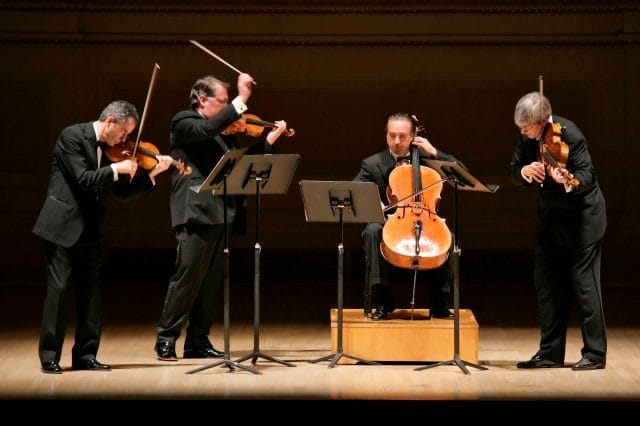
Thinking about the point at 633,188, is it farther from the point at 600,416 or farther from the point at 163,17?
the point at 600,416

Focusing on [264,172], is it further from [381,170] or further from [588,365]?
[588,365]

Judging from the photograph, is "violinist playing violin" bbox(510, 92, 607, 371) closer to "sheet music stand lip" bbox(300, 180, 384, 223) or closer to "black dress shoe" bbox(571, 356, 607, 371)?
"black dress shoe" bbox(571, 356, 607, 371)

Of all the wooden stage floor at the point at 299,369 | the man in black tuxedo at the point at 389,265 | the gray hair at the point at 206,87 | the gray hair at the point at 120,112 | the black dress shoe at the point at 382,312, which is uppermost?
the gray hair at the point at 206,87

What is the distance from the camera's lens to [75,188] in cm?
522

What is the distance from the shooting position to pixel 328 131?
844 centimetres

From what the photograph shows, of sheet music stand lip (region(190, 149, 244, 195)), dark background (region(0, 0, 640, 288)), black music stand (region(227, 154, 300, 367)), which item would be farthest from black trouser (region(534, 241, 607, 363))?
dark background (region(0, 0, 640, 288))

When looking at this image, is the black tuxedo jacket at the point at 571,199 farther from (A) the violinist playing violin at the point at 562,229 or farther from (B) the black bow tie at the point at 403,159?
(B) the black bow tie at the point at 403,159

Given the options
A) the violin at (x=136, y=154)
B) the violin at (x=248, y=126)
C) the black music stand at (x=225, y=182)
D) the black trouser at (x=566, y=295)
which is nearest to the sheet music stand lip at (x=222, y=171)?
the black music stand at (x=225, y=182)

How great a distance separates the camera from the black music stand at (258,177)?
5.24m

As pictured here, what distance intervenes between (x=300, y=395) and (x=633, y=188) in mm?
4410

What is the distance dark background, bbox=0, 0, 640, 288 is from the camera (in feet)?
27.1

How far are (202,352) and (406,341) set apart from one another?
1.03 metres

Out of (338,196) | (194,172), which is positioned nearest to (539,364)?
(338,196)

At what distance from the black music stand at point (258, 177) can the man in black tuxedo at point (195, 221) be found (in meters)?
0.28
